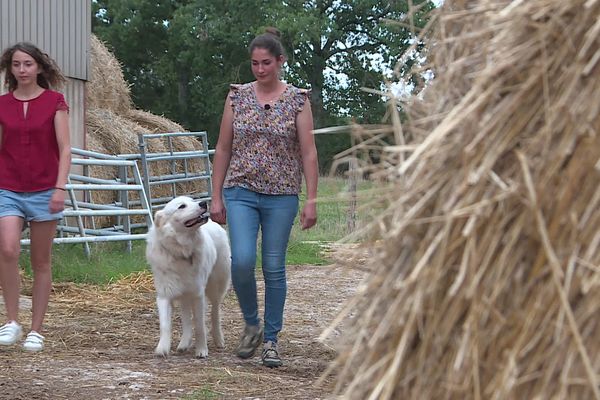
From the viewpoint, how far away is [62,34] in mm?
12875

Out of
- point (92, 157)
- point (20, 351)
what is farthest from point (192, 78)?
point (20, 351)

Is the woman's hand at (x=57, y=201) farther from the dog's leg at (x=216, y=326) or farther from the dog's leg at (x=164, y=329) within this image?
the dog's leg at (x=216, y=326)

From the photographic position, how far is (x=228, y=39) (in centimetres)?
3459

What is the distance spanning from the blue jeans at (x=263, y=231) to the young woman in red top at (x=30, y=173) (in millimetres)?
1123

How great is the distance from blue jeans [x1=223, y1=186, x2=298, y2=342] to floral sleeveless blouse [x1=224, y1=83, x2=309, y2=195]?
2.7 inches

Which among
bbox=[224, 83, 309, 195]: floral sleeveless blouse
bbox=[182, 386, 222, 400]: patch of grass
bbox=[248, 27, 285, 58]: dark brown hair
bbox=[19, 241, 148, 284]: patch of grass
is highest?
bbox=[248, 27, 285, 58]: dark brown hair

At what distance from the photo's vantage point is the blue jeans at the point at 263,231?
241 inches

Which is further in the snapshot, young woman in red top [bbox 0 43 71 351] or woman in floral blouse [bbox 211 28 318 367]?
young woman in red top [bbox 0 43 71 351]

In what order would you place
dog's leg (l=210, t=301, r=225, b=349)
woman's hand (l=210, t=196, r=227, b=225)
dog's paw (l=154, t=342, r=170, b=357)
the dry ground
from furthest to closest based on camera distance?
dog's leg (l=210, t=301, r=225, b=349)
dog's paw (l=154, t=342, r=170, b=357)
woman's hand (l=210, t=196, r=227, b=225)
the dry ground

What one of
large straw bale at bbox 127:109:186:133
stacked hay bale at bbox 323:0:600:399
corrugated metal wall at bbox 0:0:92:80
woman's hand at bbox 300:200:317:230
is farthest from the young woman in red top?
large straw bale at bbox 127:109:186:133

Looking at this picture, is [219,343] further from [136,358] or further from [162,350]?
[136,358]

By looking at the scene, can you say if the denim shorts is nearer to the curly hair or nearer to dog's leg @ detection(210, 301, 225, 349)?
the curly hair

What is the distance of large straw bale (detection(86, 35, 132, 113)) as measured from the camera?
52.8ft

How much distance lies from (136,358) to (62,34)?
24.3ft
